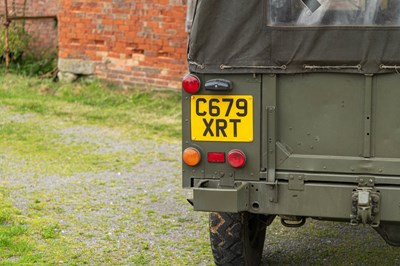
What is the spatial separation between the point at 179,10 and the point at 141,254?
238 inches

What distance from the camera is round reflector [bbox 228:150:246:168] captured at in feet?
17.9

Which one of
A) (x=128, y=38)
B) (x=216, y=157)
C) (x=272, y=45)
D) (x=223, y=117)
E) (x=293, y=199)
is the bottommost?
(x=293, y=199)

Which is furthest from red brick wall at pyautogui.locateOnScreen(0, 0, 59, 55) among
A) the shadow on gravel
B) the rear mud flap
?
the rear mud flap

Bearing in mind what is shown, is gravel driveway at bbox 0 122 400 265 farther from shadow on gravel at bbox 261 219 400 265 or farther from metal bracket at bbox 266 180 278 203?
metal bracket at bbox 266 180 278 203

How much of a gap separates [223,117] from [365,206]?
39.3 inches

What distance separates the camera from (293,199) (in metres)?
5.39

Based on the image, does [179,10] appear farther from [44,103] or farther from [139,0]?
[44,103]

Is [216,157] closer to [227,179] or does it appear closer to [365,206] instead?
[227,179]

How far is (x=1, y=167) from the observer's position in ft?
30.1

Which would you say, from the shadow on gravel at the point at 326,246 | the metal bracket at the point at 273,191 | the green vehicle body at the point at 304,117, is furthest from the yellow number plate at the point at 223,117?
the shadow on gravel at the point at 326,246

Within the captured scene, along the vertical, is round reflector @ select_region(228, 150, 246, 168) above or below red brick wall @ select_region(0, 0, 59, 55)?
below

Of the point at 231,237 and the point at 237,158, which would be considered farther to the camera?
the point at 231,237

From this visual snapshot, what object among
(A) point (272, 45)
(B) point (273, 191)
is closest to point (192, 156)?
(B) point (273, 191)

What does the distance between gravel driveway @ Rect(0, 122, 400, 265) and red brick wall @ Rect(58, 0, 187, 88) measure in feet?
10.0
